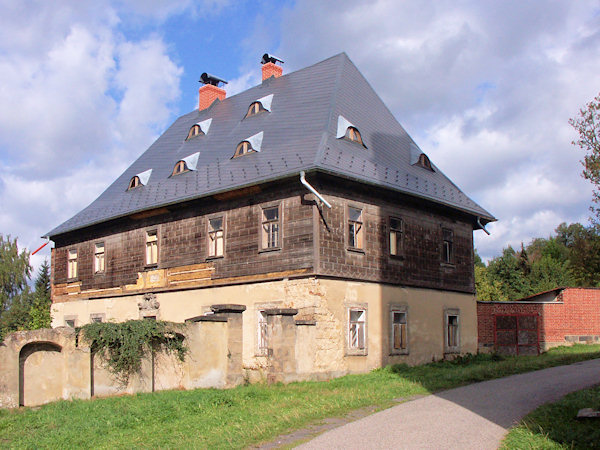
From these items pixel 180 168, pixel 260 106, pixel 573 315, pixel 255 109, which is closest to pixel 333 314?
pixel 180 168

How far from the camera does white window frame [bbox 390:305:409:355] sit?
2033 cm

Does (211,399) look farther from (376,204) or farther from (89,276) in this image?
(89,276)

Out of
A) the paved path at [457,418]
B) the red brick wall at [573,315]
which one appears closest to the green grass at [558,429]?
the paved path at [457,418]

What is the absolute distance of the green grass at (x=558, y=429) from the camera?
28.0 ft

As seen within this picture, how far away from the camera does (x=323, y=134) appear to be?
1995 cm

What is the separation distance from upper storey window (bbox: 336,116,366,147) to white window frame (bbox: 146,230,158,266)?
7.94 meters

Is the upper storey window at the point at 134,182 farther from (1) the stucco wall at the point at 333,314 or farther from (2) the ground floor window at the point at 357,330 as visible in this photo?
(2) the ground floor window at the point at 357,330

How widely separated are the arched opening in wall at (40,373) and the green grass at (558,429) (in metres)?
9.79

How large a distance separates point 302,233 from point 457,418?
880cm

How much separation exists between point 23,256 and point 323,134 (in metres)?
54.6

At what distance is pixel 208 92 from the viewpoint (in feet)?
102

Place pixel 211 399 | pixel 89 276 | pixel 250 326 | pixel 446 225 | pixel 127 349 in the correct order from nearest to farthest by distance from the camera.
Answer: pixel 211 399 → pixel 127 349 → pixel 250 326 → pixel 446 225 → pixel 89 276

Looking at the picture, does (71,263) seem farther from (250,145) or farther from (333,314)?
(333,314)

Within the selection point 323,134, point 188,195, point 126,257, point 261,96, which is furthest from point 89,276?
point 323,134
